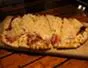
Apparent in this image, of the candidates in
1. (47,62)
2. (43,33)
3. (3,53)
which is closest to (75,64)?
(47,62)

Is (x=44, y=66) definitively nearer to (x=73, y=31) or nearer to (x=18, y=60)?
(x=18, y=60)

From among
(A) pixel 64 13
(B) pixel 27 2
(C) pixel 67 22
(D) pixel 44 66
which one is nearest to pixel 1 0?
(B) pixel 27 2

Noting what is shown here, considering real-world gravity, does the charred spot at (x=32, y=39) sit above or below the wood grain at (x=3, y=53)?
above

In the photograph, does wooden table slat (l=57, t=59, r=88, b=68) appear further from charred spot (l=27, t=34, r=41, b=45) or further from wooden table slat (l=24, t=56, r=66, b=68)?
charred spot (l=27, t=34, r=41, b=45)

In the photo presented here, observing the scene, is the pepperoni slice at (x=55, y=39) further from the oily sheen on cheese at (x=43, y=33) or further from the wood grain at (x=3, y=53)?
the wood grain at (x=3, y=53)

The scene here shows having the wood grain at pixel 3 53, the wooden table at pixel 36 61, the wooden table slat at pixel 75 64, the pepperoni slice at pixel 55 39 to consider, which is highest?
the pepperoni slice at pixel 55 39

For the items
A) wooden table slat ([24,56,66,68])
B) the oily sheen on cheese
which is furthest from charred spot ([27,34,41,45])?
wooden table slat ([24,56,66,68])

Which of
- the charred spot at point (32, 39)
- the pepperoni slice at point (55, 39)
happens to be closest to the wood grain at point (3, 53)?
the charred spot at point (32, 39)

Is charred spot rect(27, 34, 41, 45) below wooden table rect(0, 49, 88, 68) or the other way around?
the other way around

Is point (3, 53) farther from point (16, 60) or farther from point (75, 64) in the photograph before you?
point (75, 64)
